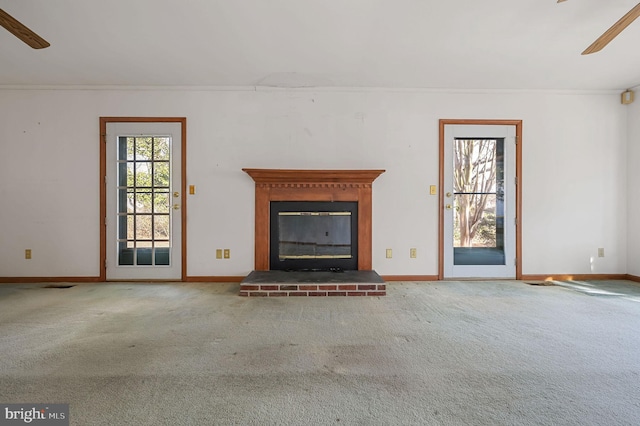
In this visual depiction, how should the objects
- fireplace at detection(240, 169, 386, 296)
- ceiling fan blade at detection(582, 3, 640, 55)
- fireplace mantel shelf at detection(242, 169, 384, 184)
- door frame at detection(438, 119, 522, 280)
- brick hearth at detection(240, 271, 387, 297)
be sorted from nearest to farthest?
ceiling fan blade at detection(582, 3, 640, 55) → brick hearth at detection(240, 271, 387, 297) → fireplace mantel shelf at detection(242, 169, 384, 184) → fireplace at detection(240, 169, 386, 296) → door frame at detection(438, 119, 522, 280)

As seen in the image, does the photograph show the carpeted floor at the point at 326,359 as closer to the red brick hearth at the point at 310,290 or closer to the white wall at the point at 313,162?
the red brick hearth at the point at 310,290

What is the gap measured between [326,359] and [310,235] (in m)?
2.07

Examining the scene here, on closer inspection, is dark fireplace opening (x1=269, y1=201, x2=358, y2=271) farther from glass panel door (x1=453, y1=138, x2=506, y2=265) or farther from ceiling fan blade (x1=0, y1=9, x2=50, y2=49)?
ceiling fan blade (x1=0, y1=9, x2=50, y2=49)

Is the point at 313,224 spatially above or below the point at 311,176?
below

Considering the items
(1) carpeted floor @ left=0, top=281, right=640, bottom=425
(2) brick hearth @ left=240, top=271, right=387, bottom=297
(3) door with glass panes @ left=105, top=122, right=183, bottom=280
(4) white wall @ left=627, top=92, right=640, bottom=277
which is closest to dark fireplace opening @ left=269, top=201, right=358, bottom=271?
(2) brick hearth @ left=240, top=271, right=387, bottom=297

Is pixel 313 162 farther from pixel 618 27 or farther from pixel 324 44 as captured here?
pixel 618 27

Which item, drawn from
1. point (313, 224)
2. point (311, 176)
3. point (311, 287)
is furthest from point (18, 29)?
point (311, 287)

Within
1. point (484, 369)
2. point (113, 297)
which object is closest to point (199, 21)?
point (113, 297)

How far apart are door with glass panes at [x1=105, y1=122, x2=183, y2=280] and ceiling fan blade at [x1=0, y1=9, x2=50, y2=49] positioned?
4.96 ft

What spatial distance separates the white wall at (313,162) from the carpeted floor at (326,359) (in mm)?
927

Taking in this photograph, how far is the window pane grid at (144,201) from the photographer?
3.86 m

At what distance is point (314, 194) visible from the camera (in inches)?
150

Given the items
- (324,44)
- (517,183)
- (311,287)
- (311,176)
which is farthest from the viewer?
(517,183)

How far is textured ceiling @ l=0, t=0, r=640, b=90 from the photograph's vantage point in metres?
2.34
